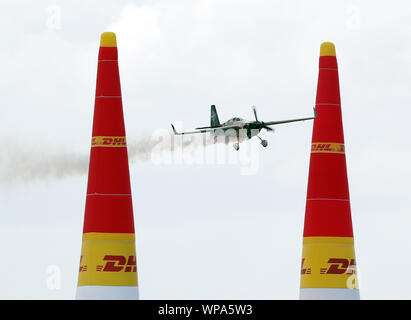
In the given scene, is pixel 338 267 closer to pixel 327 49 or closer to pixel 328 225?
pixel 328 225

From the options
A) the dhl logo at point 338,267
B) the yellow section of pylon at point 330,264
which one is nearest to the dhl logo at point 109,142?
the yellow section of pylon at point 330,264

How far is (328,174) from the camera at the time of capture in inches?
1411

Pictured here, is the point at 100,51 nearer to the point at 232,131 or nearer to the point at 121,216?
the point at 121,216

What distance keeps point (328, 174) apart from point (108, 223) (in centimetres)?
737

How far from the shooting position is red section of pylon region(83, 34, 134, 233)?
32.6 meters

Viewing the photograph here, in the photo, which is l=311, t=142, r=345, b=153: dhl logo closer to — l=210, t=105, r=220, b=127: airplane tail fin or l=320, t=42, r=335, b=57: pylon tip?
l=320, t=42, r=335, b=57: pylon tip

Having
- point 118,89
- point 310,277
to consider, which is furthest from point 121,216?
point 310,277

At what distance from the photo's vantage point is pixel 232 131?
148 ft

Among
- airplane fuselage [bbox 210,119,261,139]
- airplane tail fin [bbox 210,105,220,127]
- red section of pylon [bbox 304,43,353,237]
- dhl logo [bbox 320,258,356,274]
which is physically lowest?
dhl logo [bbox 320,258,356,274]

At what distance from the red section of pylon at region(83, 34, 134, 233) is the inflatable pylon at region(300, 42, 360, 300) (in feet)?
20.3

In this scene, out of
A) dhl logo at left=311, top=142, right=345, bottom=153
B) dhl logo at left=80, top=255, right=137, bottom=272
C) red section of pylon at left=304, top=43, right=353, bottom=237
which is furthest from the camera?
dhl logo at left=311, top=142, right=345, bottom=153

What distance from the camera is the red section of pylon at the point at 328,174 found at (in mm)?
35625

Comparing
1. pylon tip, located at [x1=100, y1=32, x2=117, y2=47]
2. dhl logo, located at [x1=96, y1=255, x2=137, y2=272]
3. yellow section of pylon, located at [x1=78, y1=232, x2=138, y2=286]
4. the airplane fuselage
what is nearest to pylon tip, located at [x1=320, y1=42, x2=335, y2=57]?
pylon tip, located at [x1=100, y1=32, x2=117, y2=47]

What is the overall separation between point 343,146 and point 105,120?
789cm
